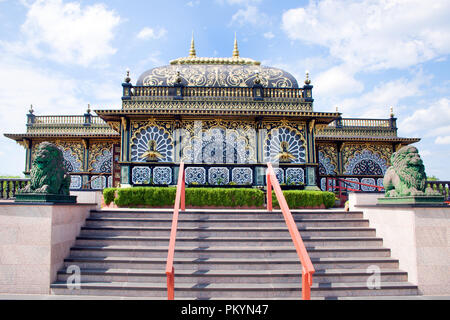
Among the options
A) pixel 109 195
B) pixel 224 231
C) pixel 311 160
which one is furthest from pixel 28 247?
pixel 311 160

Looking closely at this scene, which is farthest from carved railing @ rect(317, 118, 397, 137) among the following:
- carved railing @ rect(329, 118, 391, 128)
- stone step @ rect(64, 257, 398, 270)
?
stone step @ rect(64, 257, 398, 270)

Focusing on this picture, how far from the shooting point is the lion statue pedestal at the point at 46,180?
21.7 ft

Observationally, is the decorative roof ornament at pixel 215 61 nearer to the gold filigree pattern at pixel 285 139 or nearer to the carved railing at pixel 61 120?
the gold filigree pattern at pixel 285 139

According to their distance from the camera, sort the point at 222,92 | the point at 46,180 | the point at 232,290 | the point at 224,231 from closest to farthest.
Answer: the point at 232,290, the point at 46,180, the point at 224,231, the point at 222,92

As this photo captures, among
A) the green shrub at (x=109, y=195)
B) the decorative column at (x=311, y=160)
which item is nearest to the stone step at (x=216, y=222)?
the green shrub at (x=109, y=195)

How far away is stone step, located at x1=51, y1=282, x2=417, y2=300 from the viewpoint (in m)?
5.93

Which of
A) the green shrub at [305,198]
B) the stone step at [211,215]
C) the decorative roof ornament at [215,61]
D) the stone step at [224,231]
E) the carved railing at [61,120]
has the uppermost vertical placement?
the decorative roof ornament at [215,61]

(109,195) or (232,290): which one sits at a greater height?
(109,195)

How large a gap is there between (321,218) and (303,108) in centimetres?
762

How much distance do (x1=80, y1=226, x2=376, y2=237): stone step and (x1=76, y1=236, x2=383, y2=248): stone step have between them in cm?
22

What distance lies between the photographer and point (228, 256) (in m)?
6.88

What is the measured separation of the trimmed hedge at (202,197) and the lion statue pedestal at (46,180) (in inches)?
170

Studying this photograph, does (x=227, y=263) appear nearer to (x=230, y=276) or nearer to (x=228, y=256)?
(x=228, y=256)

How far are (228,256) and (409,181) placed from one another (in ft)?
14.6
